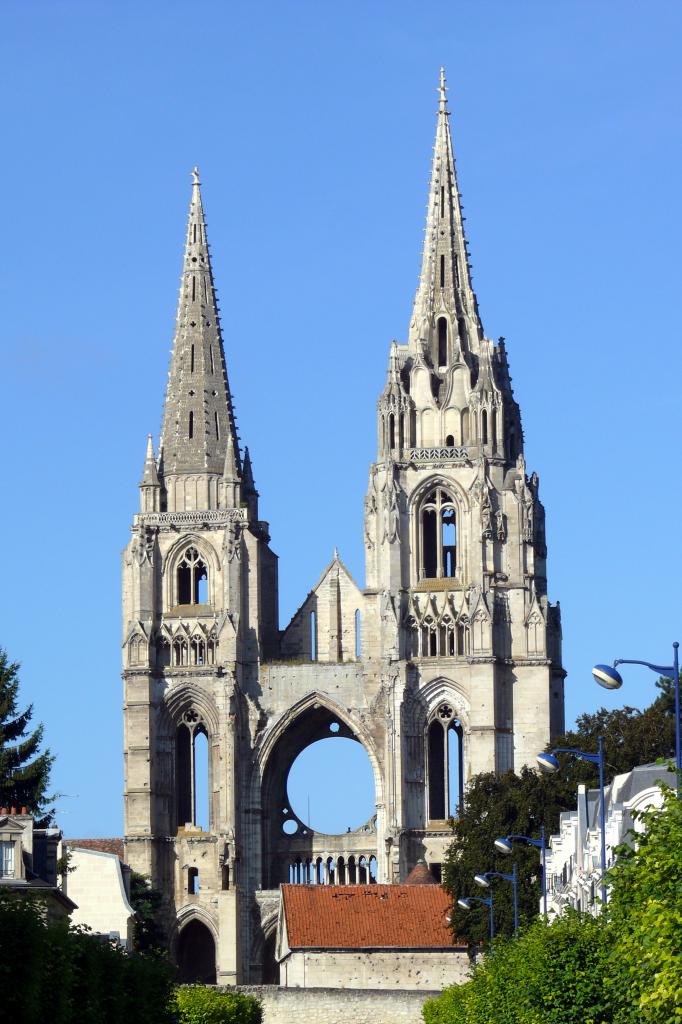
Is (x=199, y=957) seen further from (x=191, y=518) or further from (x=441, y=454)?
(x=441, y=454)

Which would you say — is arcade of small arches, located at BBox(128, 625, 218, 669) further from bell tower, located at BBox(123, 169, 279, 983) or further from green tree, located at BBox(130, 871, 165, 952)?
green tree, located at BBox(130, 871, 165, 952)

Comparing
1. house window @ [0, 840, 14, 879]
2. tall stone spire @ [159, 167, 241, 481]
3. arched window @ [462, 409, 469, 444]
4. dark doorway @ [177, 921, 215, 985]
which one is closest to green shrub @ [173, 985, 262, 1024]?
house window @ [0, 840, 14, 879]

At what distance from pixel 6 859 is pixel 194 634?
53.8m

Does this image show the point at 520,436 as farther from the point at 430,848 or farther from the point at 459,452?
the point at 430,848

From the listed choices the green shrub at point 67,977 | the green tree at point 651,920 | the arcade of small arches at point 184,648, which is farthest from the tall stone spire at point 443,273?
the green tree at point 651,920

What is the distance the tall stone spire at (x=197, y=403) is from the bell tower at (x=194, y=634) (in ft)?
0.15

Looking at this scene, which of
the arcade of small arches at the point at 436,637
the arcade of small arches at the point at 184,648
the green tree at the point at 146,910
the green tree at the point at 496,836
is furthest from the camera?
the arcade of small arches at the point at 184,648

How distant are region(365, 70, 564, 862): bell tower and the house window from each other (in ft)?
160

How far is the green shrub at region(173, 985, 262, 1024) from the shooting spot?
8381cm

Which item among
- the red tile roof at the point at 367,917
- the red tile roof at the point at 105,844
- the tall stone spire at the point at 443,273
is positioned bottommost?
the red tile roof at the point at 367,917

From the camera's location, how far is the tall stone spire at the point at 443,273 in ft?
432

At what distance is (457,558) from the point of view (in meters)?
127

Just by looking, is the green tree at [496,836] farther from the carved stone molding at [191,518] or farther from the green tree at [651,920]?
the green tree at [651,920]

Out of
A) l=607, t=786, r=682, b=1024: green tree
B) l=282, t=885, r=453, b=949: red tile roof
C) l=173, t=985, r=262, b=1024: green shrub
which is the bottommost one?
l=607, t=786, r=682, b=1024: green tree
